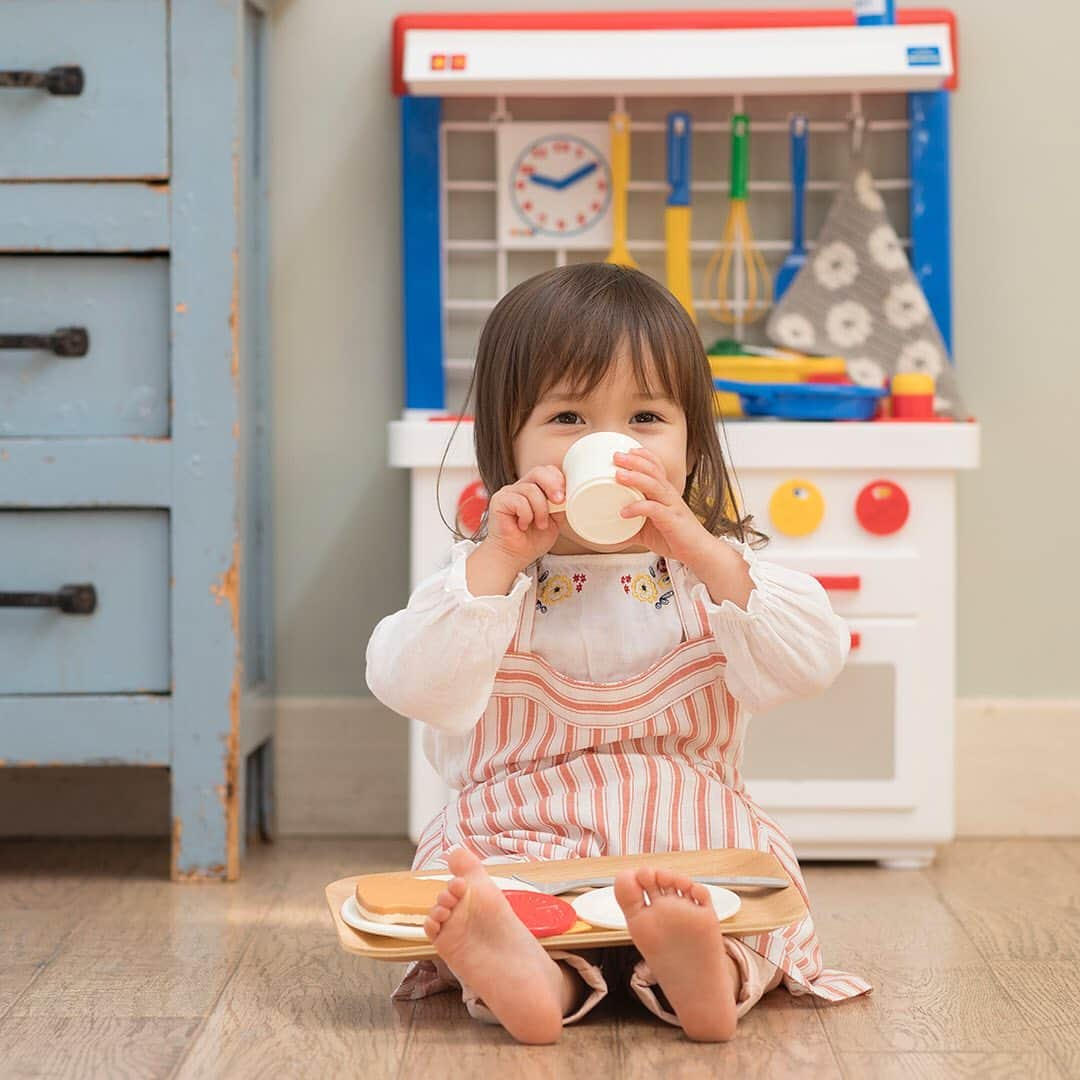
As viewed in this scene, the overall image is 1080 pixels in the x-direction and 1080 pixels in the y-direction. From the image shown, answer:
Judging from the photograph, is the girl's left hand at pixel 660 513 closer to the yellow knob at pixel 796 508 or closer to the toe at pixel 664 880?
the toe at pixel 664 880

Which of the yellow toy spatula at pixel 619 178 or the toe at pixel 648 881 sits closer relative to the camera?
the toe at pixel 648 881

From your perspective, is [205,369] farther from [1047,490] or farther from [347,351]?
[1047,490]

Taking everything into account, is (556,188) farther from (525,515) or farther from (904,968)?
(904,968)

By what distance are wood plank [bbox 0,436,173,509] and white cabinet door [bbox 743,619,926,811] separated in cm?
67

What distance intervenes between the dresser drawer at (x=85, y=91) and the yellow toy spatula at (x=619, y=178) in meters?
0.51

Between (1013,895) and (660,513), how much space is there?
2.20 ft

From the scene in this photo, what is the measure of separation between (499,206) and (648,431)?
28.7 inches

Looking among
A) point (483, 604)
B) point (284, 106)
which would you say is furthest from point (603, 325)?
point (284, 106)

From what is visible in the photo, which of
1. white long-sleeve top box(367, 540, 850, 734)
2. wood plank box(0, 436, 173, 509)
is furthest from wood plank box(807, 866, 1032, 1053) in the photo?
wood plank box(0, 436, 173, 509)

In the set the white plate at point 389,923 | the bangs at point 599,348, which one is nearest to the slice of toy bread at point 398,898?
the white plate at point 389,923

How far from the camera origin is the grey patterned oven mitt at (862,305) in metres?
1.74

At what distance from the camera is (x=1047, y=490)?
5.94ft

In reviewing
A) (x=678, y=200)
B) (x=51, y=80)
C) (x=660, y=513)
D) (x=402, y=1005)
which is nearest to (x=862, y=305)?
(x=678, y=200)

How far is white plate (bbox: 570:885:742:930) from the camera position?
3.35 ft
